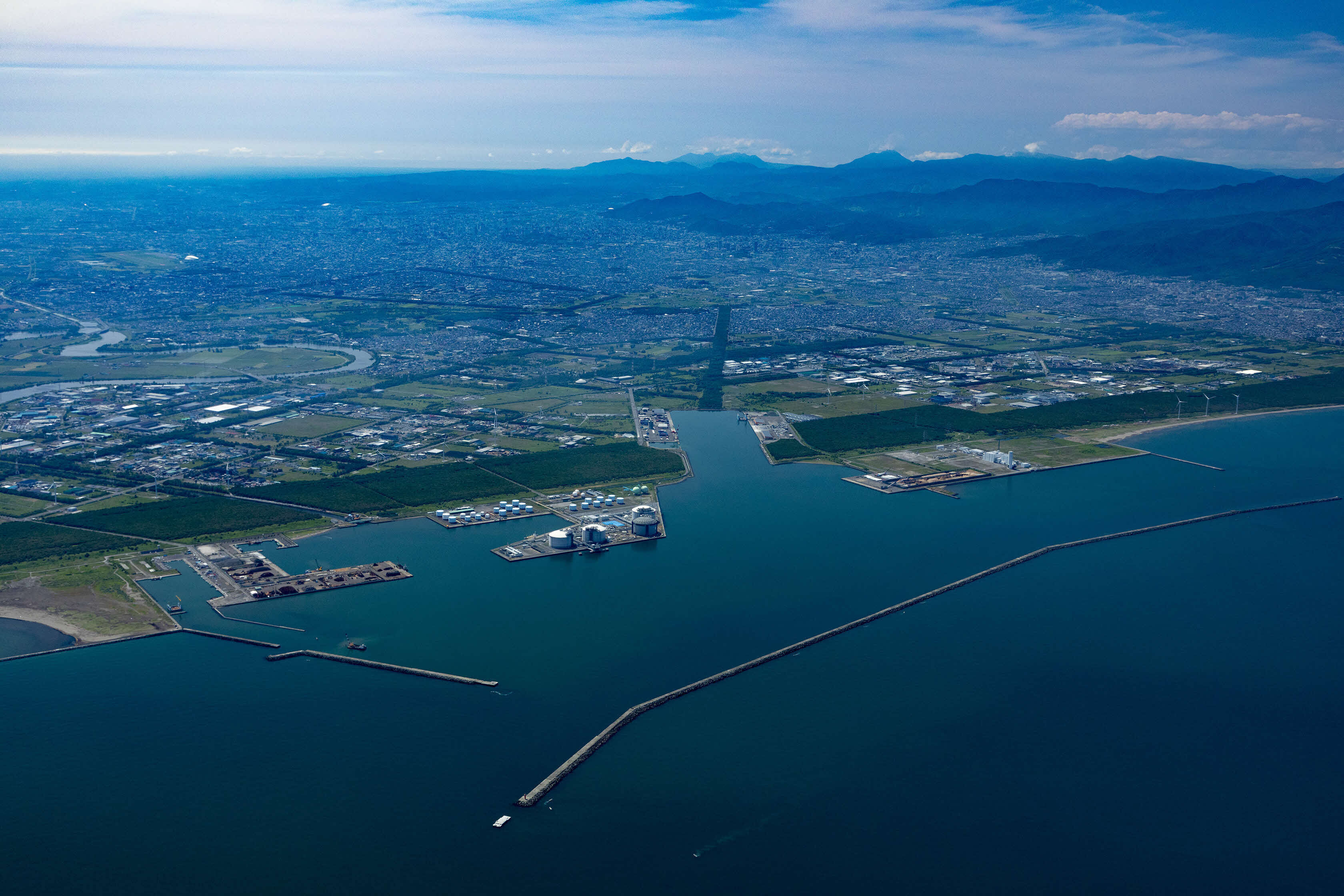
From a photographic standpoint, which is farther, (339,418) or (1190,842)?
(339,418)

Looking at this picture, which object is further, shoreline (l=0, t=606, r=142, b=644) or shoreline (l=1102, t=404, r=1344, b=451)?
shoreline (l=1102, t=404, r=1344, b=451)

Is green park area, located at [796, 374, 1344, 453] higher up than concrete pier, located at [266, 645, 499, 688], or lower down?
higher up

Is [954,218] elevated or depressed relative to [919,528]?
elevated

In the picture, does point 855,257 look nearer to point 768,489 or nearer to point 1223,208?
point 1223,208

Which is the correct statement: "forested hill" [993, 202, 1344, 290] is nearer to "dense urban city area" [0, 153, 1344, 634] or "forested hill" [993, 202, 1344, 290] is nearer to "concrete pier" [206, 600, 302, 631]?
"dense urban city area" [0, 153, 1344, 634]

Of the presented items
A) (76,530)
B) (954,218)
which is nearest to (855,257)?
(954,218)

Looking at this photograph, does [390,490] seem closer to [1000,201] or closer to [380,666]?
[380,666]

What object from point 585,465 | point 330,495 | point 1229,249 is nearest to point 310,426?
point 330,495

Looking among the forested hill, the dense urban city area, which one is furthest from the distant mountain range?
the dense urban city area

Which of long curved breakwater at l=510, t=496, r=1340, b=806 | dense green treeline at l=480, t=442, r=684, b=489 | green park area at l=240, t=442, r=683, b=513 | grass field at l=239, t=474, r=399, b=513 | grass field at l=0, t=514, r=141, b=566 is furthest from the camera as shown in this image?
dense green treeline at l=480, t=442, r=684, b=489
